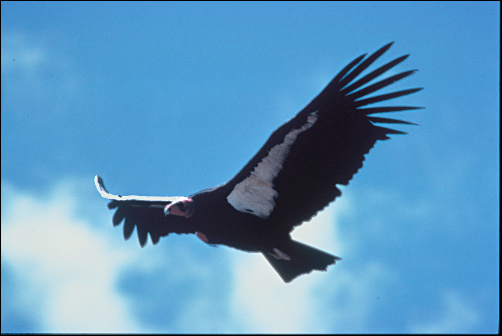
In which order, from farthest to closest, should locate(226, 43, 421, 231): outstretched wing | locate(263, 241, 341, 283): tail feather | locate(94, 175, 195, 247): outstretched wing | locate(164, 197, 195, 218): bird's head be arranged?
locate(94, 175, 195, 247): outstretched wing < locate(263, 241, 341, 283): tail feather < locate(164, 197, 195, 218): bird's head < locate(226, 43, 421, 231): outstretched wing

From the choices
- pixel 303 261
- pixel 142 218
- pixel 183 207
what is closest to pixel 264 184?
pixel 183 207

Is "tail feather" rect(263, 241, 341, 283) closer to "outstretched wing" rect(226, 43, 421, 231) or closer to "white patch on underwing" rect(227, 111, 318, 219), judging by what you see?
"outstretched wing" rect(226, 43, 421, 231)

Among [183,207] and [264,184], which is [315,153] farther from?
[183,207]

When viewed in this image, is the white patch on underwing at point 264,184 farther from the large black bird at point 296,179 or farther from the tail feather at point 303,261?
the tail feather at point 303,261

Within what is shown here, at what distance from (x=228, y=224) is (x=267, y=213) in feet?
2.19

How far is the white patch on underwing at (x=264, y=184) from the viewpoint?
28.8 feet

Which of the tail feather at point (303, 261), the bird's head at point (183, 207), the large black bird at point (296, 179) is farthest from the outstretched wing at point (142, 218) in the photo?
the tail feather at point (303, 261)

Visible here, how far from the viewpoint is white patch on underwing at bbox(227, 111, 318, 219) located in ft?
28.8

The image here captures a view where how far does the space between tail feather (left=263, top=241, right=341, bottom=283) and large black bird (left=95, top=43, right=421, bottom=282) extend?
16mm

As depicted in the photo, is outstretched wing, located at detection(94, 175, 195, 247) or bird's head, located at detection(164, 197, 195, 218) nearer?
bird's head, located at detection(164, 197, 195, 218)

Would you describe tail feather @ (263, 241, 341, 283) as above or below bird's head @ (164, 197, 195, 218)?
below

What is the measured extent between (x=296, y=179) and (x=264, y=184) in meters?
0.51

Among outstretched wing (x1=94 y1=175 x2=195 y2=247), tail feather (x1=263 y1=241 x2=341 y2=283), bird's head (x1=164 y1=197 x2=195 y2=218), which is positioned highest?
outstretched wing (x1=94 y1=175 x2=195 y2=247)

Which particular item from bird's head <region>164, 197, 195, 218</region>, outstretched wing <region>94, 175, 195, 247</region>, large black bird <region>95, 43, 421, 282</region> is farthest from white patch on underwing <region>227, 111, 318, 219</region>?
outstretched wing <region>94, 175, 195, 247</region>
